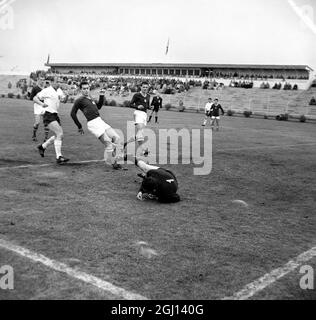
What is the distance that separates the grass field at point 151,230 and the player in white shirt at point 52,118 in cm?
44

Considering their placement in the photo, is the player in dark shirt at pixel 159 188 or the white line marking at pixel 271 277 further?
the player in dark shirt at pixel 159 188

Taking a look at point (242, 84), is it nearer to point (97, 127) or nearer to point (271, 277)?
point (97, 127)

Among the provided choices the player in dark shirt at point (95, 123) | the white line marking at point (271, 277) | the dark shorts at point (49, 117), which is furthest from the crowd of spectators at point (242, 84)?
the white line marking at point (271, 277)

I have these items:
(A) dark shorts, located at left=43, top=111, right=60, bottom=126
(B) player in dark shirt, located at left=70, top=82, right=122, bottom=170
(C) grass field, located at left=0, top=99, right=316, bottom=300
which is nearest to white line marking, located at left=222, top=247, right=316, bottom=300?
(C) grass field, located at left=0, top=99, right=316, bottom=300

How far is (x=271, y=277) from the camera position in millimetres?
4289

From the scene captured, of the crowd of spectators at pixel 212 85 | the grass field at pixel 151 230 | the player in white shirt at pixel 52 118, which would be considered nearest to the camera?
the grass field at pixel 151 230

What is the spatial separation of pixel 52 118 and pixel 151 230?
5993 mm

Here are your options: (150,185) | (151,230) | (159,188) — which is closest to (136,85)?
(150,185)

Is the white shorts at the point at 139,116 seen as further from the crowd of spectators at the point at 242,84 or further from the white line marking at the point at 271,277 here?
the crowd of spectators at the point at 242,84

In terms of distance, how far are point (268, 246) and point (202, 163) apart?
6292 mm

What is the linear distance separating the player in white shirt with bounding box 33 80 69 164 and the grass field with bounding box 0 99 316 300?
44 centimetres

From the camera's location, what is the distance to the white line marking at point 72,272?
370cm

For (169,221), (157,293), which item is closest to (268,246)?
(169,221)

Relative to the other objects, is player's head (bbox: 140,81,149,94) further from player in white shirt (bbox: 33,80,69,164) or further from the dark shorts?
the dark shorts
